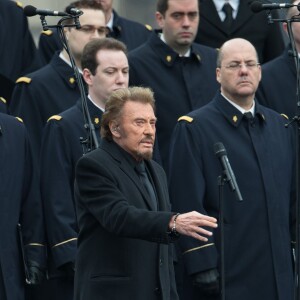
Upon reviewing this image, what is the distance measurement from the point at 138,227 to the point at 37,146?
2776 mm

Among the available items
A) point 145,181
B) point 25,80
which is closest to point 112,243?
point 145,181

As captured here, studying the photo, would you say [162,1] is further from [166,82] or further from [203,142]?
[203,142]

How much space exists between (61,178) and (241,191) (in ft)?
4.03

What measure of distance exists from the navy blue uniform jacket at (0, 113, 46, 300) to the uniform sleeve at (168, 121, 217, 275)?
942 millimetres

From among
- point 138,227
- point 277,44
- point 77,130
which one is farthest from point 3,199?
point 277,44

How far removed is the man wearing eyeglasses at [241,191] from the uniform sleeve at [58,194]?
714mm

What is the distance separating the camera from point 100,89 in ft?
29.5

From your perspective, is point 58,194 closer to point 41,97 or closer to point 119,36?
point 41,97

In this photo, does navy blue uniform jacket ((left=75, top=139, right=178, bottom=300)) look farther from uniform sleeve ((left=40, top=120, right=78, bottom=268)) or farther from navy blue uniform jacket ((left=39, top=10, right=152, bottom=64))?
navy blue uniform jacket ((left=39, top=10, right=152, bottom=64))

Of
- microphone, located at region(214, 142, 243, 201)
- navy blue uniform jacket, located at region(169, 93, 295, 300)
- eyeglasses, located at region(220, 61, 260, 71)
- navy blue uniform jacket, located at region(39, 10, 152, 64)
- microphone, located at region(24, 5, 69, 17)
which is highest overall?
microphone, located at region(24, 5, 69, 17)

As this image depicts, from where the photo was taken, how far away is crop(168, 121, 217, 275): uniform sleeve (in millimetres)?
8680

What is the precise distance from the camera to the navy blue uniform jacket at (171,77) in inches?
387

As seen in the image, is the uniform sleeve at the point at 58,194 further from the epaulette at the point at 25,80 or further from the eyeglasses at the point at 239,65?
the eyeglasses at the point at 239,65

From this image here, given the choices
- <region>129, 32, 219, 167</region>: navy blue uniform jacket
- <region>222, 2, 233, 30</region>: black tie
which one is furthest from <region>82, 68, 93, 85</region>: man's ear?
<region>222, 2, 233, 30</region>: black tie
